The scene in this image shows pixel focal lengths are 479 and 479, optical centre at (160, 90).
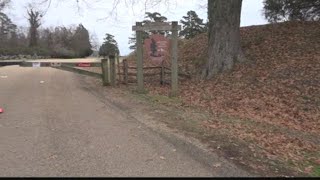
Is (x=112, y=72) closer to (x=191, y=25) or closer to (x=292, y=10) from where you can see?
(x=292, y=10)

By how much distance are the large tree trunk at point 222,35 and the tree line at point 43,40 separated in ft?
133

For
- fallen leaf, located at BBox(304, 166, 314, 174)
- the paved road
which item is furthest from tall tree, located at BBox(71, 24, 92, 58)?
fallen leaf, located at BBox(304, 166, 314, 174)

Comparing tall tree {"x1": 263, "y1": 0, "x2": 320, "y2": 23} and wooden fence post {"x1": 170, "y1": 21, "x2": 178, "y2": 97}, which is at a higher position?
tall tree {"x1": 263, "y1": 0, "x2": 320, "y2": 23}

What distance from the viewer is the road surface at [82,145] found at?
6574 mm

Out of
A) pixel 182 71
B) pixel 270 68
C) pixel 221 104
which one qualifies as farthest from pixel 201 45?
pixel 221 104

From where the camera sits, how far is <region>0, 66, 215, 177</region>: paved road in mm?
6605

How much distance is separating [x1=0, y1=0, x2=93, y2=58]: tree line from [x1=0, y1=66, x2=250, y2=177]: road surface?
152 feet

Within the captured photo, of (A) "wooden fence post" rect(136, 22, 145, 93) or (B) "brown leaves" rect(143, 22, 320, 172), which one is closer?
(B) "brown leaves" rect(143, 22, 320, 172)

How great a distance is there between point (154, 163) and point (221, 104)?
7325mm

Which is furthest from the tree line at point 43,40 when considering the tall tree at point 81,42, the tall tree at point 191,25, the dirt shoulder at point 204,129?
the dirt shoulder at point 204,129

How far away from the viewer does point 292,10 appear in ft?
83.3

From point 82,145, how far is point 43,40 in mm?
82375

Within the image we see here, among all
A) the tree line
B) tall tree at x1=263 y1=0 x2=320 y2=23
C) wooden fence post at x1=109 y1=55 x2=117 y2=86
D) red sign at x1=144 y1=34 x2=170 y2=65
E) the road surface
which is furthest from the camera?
the tree line

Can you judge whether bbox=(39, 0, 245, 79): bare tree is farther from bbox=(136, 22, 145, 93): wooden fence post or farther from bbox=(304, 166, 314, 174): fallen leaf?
bbox=(304, 166, 314, 174): fallen leaf
